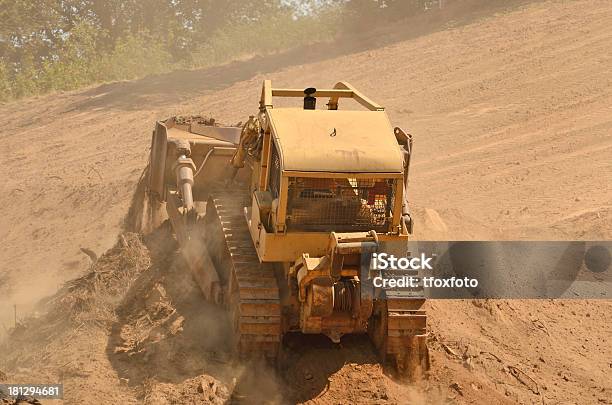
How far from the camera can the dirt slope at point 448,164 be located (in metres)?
9.84

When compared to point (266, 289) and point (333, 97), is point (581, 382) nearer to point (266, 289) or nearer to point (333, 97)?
point (266, 289)

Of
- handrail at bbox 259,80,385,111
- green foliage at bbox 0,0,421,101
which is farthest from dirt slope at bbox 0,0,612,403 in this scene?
handrail at bbox 259,80,385,111

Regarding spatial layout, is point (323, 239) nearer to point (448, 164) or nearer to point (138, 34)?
point (448, 164)

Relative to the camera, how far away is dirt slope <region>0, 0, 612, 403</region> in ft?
32.3

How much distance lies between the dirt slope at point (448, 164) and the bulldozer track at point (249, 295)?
498 millimetres

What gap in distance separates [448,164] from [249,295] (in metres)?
10.8

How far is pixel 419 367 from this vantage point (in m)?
9.39

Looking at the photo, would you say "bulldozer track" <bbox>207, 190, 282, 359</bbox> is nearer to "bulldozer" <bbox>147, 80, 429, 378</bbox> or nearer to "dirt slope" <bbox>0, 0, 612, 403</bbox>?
"bulldozer" <bbox>147, 80, 429, 378</bbox>

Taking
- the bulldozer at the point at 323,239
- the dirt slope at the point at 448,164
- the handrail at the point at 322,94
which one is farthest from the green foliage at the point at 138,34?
the bulldozer at the point at 323,239

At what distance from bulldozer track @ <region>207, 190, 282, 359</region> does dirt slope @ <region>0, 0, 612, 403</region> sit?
19.6 inches

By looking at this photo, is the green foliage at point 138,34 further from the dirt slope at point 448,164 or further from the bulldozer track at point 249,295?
the bulldozer track at point 249,295

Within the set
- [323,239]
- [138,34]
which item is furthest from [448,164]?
[138,34]

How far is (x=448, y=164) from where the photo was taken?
62.4ft

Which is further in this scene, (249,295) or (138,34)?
(138,34)
